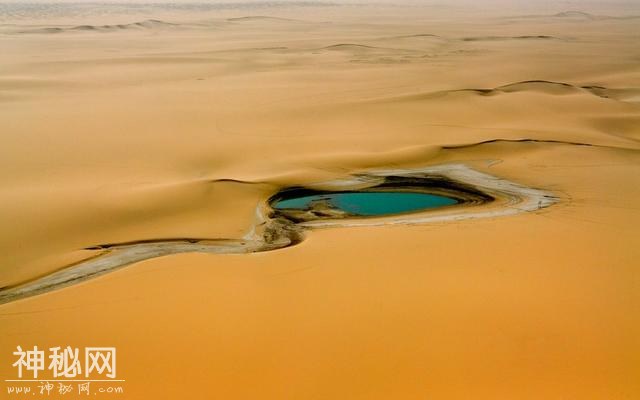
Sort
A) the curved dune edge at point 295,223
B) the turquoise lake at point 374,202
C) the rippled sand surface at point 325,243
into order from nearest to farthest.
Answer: the rippled sand surface at point 325,243, the curved dune edge at point 295,223, the turquoise lake at point 374,202

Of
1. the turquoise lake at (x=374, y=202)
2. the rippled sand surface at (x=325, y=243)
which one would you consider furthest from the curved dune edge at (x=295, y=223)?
the turquoise lake at (x=374, y=202)

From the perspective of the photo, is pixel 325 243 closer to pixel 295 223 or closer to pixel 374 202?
pixel 295 223

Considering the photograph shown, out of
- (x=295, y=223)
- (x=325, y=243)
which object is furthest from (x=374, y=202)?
(x=325, y=243)

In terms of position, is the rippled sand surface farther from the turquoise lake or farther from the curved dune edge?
the turquoise lake

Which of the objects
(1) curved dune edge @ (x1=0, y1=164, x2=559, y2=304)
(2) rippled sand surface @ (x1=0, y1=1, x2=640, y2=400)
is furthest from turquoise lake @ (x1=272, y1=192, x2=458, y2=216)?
(2) rippled sand surface @ (x1=0, y1=1, x2=640, y2=400)

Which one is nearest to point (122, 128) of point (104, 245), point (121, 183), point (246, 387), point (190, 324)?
point (121, 183)

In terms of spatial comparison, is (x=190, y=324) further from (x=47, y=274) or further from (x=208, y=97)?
(x=208, y=97)

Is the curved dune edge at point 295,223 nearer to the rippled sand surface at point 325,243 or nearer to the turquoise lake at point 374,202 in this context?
the rippled sand surface at point 325,243
